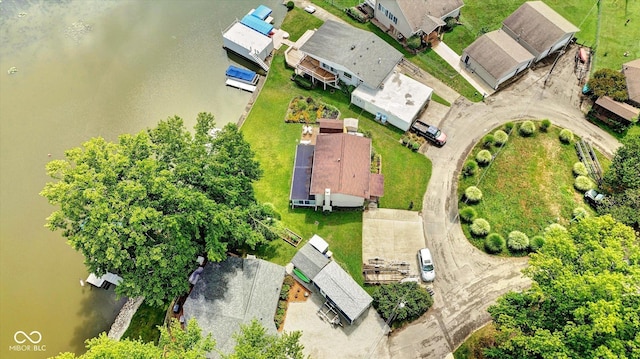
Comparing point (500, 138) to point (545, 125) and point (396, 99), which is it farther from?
point (396, 99)

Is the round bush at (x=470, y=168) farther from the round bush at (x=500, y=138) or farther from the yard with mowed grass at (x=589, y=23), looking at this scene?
the yard with mowed grass at (x=589, y=23)

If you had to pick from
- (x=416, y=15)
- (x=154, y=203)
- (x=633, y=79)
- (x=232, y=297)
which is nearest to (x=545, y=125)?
(x=633, y=79)

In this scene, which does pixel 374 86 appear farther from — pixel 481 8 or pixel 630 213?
pixel 630 213

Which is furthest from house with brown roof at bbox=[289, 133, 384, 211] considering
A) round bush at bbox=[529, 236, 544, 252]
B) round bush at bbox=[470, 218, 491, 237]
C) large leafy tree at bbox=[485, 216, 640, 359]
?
large leafy tree at bbox=[485, 216, 640, 359]

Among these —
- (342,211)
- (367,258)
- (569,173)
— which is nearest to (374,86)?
(342,211)

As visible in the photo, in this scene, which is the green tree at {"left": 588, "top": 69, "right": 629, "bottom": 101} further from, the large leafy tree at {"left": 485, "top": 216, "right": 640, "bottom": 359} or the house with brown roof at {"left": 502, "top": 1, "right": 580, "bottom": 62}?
the large leafy tree at {"left": 485, "top": 216, "right": 640, "bottom": 359}

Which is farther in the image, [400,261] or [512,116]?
[512,116]

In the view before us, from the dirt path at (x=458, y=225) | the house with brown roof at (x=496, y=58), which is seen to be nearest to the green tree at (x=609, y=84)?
the dirt path at (x=458, y=225)
